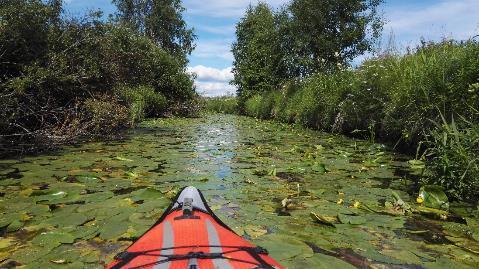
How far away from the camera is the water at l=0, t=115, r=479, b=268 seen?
3.01 metres

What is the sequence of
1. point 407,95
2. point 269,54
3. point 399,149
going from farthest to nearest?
point 269,54, point 399,149, point 407,95

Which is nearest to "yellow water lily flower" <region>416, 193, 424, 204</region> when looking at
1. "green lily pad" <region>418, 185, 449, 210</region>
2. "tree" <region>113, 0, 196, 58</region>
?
"green lily pad" <region>418, 185, 449, 210</region>

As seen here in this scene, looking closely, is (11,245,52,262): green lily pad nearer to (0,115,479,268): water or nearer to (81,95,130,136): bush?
(0,115,479,268): water

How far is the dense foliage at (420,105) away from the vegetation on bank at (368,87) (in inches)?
0.6

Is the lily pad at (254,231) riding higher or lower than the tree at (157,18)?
lower

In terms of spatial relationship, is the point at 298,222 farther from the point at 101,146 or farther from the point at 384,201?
the point at 101,146

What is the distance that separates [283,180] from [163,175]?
1.76m

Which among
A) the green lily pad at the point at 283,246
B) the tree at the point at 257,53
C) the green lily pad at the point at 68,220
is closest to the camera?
the green lily pad at the point at 283,246

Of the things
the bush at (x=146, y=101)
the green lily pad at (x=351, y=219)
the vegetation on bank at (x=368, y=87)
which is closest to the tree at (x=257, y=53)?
the vegetation on bank at (x=368, y=87)

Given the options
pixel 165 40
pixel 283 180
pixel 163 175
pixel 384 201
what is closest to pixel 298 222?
pixel 384 201

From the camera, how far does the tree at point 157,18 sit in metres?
36.8

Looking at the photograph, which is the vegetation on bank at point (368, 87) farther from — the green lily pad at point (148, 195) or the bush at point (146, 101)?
the bush at point (146, 101)

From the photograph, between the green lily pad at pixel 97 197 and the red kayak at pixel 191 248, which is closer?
the red kayak at pixel 191 248

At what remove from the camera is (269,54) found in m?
26.3
